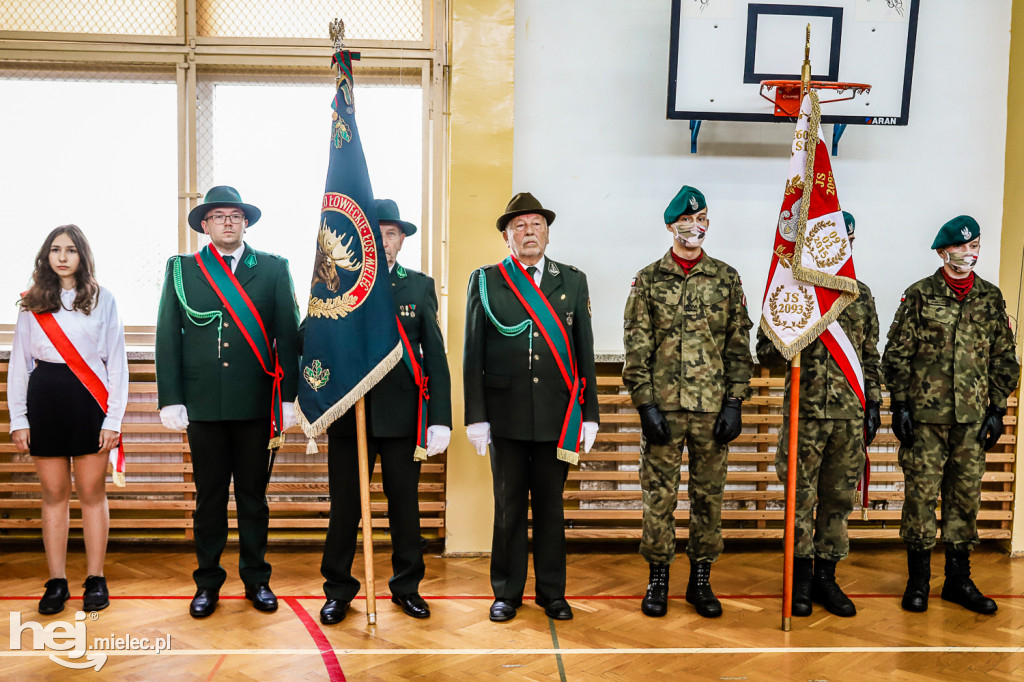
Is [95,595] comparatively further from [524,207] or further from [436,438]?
[524,207]

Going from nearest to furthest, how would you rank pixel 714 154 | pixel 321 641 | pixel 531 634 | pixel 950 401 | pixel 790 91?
pixel 321 641 < pixel 531 634 < pixel 950 401 < pixel 790 91 < pixel 714 154

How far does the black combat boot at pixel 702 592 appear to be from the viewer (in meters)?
3.22

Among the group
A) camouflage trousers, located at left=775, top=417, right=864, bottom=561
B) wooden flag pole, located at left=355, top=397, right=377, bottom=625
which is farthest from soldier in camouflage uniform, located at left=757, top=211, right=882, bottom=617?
wooden flag pole, located at left=355, top=397, right=377, bottom=625

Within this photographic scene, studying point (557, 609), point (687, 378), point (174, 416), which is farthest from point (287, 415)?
point (687, 378)

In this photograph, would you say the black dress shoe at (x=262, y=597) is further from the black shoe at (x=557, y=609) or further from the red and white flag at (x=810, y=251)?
the red and white flag at (x=810, y=251)

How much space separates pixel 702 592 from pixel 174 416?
221 centimetres

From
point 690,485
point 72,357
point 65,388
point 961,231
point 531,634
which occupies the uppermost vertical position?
point 961,231

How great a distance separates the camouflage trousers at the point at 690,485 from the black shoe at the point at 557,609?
396 millimetres

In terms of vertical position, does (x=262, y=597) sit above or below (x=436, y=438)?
below

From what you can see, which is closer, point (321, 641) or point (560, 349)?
point (321, 641)

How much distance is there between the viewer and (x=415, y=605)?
126 inches

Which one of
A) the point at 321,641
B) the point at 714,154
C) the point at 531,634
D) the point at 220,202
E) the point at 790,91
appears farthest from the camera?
the point at 714,154

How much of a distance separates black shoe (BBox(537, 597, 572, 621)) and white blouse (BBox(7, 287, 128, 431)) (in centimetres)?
187

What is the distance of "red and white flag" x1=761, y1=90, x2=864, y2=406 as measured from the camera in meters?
3.08
